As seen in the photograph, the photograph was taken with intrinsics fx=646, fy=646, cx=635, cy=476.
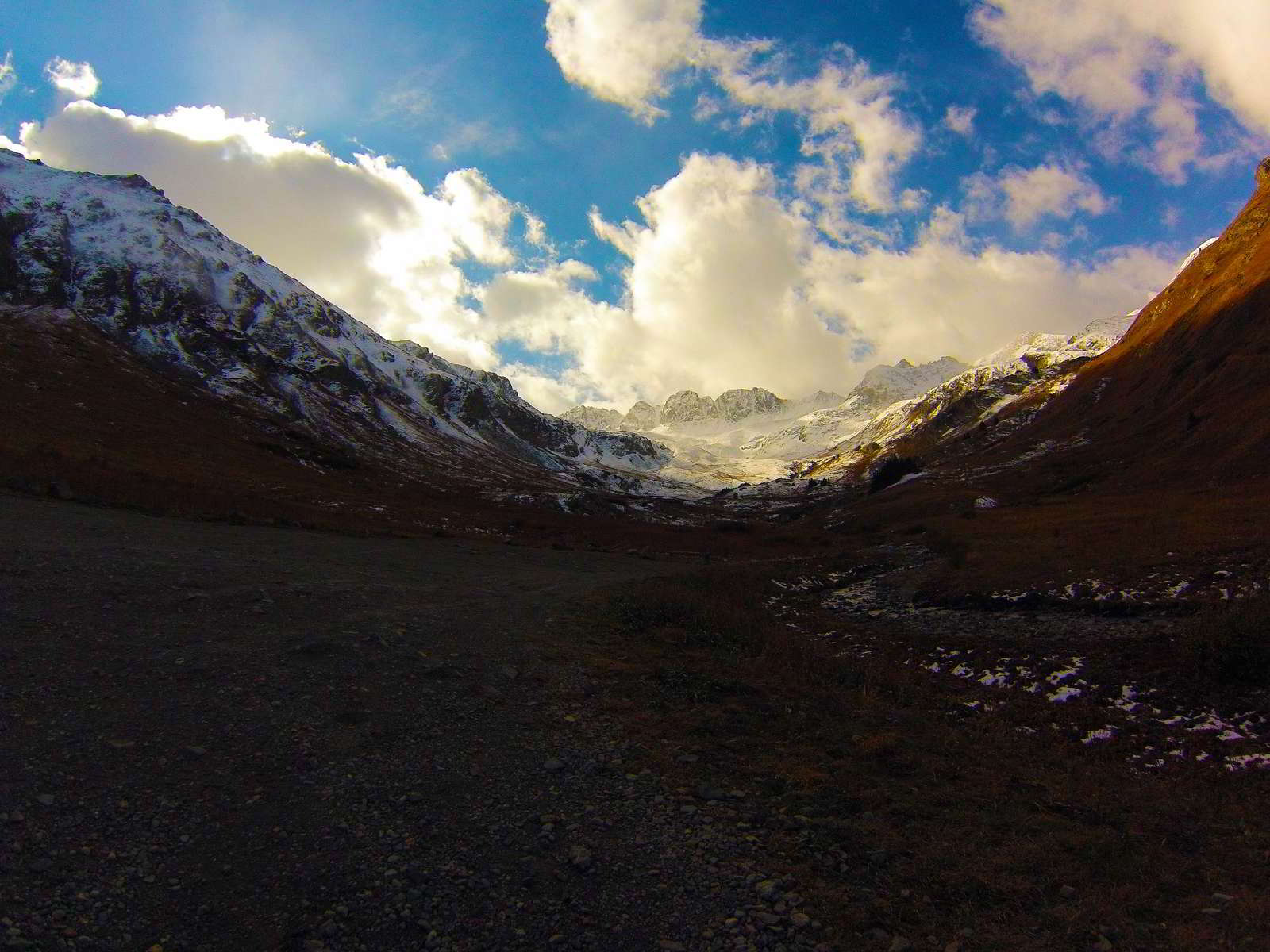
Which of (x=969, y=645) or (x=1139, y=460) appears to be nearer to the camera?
(x=969, y=645)

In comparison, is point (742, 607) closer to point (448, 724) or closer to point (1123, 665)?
point (1123, 665)

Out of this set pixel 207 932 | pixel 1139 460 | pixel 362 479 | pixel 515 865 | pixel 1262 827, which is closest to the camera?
pixel 207 932

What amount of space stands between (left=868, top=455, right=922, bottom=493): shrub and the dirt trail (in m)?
125

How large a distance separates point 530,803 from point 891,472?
132922 millimetres

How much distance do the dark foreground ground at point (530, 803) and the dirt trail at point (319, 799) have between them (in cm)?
4

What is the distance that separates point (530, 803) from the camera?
9.58 metres

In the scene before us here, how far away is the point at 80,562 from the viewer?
18594 mm

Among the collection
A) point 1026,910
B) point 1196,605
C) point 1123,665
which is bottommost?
point 1026,910

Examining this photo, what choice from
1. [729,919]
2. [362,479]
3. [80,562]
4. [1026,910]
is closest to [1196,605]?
[1026,910]

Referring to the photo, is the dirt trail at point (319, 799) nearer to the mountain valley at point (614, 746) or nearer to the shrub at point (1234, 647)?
the mountain valley at point (614, 746)

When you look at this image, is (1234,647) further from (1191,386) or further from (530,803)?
(1191,386)

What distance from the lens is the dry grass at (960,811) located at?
7.31m

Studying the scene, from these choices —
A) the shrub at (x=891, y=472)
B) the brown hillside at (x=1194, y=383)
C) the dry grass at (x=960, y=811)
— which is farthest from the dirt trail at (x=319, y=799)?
the shrub at (x=891, y=472)

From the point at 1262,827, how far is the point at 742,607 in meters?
19.9
